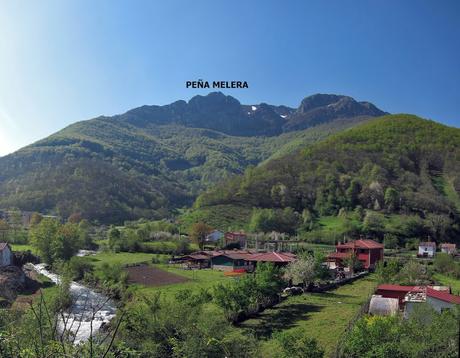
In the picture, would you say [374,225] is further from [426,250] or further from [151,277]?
[151,277]

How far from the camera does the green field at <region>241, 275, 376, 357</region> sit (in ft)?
84.7

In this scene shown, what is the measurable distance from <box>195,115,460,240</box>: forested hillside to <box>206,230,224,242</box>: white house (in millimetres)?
8705

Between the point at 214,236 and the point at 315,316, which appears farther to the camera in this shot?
the point at 214,236

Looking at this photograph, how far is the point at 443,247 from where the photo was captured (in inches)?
2889

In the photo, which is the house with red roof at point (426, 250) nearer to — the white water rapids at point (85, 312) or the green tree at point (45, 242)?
the white water rapids at point (85, 312)

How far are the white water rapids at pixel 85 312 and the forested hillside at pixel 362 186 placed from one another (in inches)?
1972

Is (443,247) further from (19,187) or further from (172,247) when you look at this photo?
(19,187)

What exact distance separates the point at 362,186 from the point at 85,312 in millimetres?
88094

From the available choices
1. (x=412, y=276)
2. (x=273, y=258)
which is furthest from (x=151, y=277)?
(x=412, y=276)

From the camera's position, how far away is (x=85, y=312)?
34.3 metres

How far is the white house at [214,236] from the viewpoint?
267ft

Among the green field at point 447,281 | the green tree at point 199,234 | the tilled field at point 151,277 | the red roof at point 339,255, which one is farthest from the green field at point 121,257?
the green field at point 447,281

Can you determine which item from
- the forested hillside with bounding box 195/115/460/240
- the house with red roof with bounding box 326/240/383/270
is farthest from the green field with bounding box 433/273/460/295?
the forested hillside with bounding box 195/115/460/240

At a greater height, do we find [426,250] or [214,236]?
[426,250]
